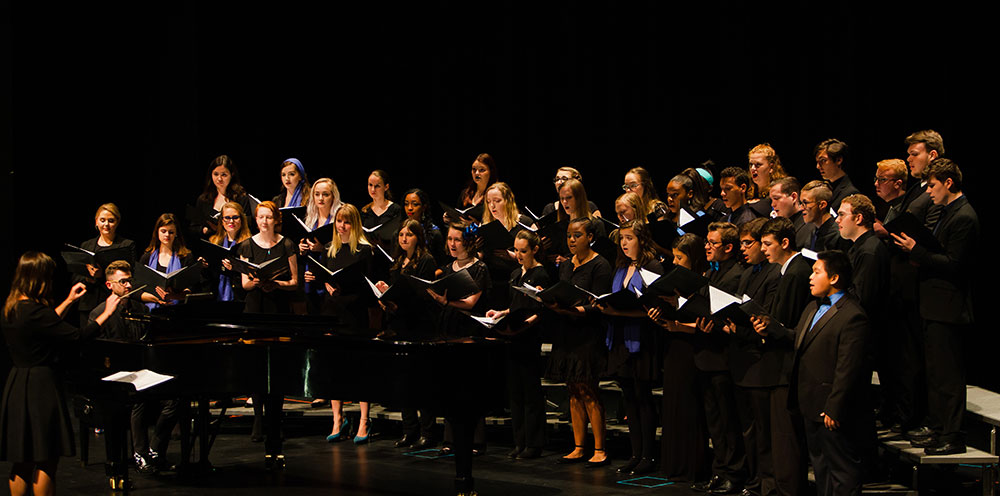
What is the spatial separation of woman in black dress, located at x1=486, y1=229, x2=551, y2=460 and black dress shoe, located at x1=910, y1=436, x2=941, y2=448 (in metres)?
2.16

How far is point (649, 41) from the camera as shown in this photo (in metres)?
8.18

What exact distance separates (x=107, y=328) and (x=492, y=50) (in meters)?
4.07

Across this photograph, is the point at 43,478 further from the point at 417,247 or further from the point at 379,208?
the point at 379,208

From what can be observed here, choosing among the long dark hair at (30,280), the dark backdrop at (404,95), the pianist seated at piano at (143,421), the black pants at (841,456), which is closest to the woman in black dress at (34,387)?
the long dark hair at (30,280)

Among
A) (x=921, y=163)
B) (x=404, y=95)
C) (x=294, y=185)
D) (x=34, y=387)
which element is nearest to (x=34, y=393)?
(x=34, y=387)

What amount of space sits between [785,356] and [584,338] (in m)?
1.39

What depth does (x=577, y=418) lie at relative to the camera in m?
6.44

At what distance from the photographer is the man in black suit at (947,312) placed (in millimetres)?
5090

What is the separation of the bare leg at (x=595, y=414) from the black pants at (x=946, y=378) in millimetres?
1882

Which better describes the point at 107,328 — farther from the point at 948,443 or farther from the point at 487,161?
the point at 948,443

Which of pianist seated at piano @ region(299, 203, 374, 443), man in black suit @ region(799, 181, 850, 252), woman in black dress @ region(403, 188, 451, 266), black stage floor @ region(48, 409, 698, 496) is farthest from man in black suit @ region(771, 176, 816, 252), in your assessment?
pianist seated at piano @ region(299, 203, 374, 443)

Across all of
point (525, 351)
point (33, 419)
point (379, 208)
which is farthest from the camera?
point (379, 208)

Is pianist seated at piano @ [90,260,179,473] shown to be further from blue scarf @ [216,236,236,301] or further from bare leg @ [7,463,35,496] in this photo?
bare leg @ [7,463,35,496]

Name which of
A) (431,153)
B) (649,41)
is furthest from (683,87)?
(431,153)
